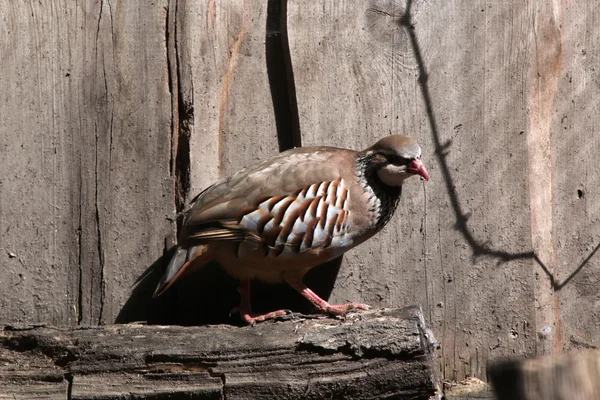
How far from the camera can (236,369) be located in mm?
3787

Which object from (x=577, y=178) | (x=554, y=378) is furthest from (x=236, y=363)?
(x=577, y=178)

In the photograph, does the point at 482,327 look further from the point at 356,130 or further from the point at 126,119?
the point at 126,119

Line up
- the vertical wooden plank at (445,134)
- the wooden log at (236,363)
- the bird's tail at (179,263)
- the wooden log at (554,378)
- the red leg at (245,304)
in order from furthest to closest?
the vertical wooden plank at (445,134) < the red leg at (245,304) < the bird's tail at (179,263) < the wooden log at (236,363) < the wooden log at (554,378)

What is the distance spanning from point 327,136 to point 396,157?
39 cm

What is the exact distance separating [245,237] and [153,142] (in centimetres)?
63

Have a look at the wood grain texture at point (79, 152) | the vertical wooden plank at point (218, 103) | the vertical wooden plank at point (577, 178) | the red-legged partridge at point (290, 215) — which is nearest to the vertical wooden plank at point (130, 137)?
the wood grain texture at point (79, 152)

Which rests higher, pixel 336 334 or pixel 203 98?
pixel 203 98

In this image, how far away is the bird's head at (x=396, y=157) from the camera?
4180 millimetres

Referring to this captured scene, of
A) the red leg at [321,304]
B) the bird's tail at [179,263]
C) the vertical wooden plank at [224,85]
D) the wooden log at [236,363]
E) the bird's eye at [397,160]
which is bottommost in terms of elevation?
the wooden log at [236,363]

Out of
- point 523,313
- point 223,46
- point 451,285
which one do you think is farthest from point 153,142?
point 523,313

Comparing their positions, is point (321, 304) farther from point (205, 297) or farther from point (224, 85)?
point (224, 85)

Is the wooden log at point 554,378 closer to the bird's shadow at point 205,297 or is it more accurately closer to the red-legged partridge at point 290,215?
the red-legged partridge at point 290,215

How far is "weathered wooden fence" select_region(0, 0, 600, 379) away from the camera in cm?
432

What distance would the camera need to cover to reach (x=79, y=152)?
4.33 meters
